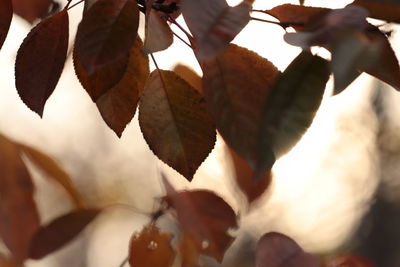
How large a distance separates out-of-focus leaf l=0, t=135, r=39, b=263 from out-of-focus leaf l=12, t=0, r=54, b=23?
0.14m

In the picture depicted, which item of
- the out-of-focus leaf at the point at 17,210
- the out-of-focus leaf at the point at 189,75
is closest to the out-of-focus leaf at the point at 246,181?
the out-of-focus leaf at the point at 189,75

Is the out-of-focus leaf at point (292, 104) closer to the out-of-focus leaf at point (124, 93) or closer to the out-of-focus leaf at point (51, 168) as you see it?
the out-of-focus leaf at point (124, 93)

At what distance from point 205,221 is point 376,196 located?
5.53 m

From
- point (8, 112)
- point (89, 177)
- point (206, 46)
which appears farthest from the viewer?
point (89, 177)

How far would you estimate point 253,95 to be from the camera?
22.5 inches

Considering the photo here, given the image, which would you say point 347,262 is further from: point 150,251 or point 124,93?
point 124,93

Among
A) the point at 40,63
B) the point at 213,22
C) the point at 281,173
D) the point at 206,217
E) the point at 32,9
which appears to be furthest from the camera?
the point at 281,173

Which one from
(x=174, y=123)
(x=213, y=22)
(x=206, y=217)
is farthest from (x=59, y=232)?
(x=213, y=22)

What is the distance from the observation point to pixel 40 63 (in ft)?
2.03

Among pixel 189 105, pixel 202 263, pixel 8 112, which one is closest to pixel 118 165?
pixel 8 112

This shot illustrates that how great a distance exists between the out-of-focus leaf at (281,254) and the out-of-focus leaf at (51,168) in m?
0.27

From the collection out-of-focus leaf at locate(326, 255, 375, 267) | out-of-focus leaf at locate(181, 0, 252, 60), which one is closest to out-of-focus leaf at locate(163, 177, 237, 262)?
out-of-focus leaf at locate(326, 255, 375, 267)

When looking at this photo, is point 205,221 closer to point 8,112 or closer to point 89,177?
point 8,112

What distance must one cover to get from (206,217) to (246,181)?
0.48 ft
